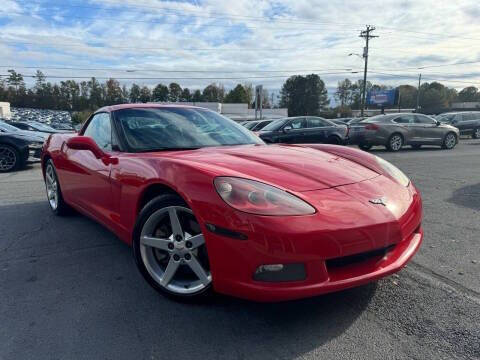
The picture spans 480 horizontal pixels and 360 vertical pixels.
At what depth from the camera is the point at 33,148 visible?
29.7 feet

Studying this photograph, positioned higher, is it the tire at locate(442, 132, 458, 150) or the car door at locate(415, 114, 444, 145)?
the car door at locate(415, 114, 444, 145)

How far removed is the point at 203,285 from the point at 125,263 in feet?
3.64

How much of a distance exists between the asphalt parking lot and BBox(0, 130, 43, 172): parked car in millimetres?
6411

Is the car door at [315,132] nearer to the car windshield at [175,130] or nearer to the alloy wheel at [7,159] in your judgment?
the alloy wheel at [7,159]

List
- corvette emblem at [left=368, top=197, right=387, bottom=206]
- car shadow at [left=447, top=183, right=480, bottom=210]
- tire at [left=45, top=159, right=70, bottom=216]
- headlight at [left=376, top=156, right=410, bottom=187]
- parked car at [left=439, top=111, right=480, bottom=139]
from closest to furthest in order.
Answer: corvette emblem at [left=368, top=197, right=387, bottom=206], headlight at [left=376, top=156, right=410, bottom=187], tire at [left=45, top=159, right=70, bottom=216], car shadow at [left=447, top=183, right=480, bottom=210], parked car at [left=439, top=111, right=480, bottom=139]

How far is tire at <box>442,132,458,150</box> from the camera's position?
1426 cm

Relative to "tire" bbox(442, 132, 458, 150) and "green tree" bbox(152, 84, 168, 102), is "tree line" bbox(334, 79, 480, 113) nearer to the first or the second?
"green tree" bbox(152, 84, 168, 102)

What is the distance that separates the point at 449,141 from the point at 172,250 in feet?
49.2

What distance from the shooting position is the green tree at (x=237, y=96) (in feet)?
286

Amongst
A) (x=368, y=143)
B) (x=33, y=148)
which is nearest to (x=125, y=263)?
(x=33, y=148)

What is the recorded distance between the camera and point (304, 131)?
43.5 ft

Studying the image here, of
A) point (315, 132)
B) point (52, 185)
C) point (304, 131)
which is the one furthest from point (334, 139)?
point (52, 185)

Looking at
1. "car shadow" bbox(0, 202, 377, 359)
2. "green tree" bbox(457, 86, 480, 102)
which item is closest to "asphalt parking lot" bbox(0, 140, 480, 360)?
"car shadow" bbox(0, 202, 377, 359)

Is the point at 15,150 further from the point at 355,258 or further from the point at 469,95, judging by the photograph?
the point at 469,95
